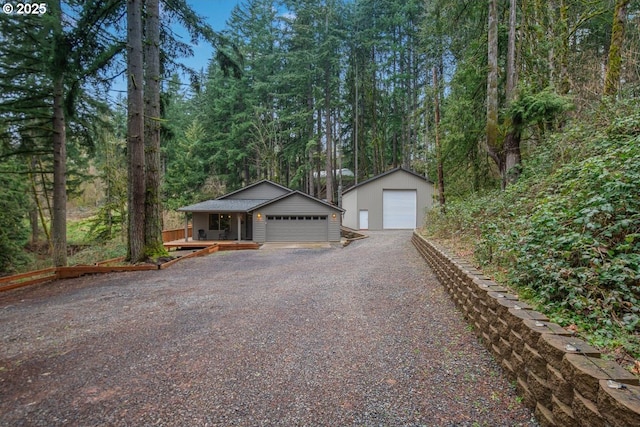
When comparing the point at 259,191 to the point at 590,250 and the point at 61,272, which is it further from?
the point at 590,250

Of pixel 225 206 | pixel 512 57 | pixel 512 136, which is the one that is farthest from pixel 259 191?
pixel 512 57

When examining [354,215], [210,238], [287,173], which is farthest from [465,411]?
[287,173]

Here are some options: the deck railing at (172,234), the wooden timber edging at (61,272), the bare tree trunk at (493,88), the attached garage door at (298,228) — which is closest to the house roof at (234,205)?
the attached garage door at (298,228)

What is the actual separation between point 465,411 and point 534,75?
30.5 feet

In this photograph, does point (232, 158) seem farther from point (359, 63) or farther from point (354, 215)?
point (359, 63)

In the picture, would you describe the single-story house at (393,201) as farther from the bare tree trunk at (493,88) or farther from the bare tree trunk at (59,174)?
the bare tree trunk at (59,174)

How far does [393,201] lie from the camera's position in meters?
19.3

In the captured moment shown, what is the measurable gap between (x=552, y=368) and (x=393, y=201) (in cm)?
1778

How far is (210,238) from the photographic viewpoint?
55.5 feet

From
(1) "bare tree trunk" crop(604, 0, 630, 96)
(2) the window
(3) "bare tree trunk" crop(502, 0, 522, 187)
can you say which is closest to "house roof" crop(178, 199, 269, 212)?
(2) the window

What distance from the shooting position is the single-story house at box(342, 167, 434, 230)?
19188 millimetres

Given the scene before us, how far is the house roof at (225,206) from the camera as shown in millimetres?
15625

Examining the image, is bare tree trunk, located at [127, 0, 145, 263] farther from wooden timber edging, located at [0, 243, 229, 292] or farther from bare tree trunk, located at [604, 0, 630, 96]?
bare tree trunk, located at [604, 0, 630, 96]

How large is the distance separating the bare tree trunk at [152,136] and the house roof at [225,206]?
6.36 m
